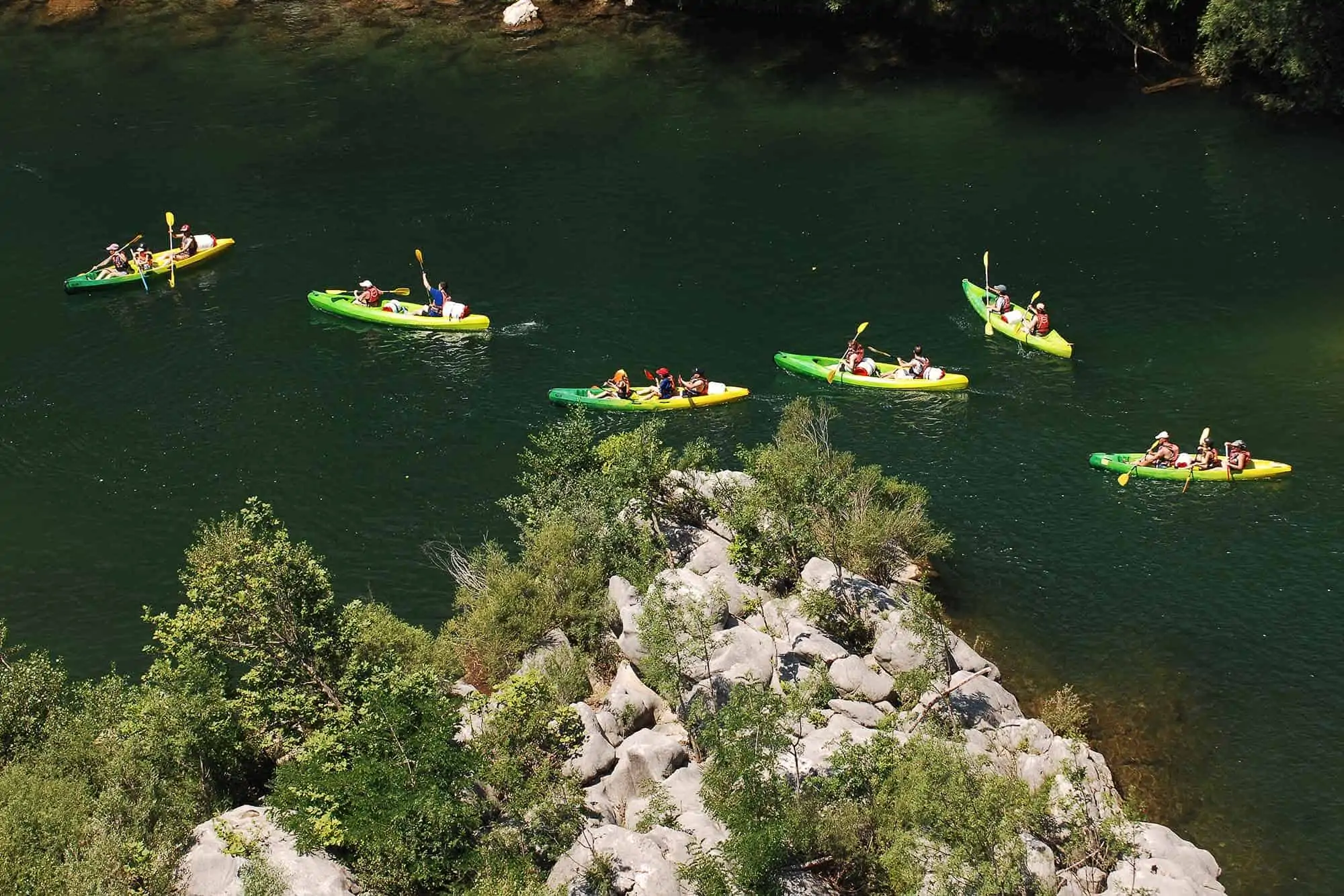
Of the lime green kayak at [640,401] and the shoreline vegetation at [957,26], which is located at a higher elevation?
the shoreline vegetation at [957,26]

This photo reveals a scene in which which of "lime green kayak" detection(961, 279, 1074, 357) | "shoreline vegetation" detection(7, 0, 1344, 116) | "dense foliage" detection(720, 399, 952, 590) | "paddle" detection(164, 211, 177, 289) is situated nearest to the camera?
"dense foliage" detection(720, 399, 952, 590)

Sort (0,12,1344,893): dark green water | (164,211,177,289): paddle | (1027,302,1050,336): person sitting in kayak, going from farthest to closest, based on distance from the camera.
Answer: (164,211,177,289): paddle, (1027,302,1050,336): person sitting in kayak, (0,12,1344,893): dark green water

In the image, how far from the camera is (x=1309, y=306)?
4441 centimetres

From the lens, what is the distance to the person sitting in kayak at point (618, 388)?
4216cm

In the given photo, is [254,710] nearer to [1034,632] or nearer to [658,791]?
[658,791]

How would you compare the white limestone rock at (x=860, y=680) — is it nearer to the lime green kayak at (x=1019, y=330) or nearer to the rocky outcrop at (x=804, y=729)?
the rocky outcrop at (x=804, y=729)

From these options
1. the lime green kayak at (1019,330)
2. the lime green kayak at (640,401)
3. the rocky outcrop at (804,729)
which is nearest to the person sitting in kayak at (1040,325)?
the lime green kayak at (1019,330)

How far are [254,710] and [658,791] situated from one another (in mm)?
7709

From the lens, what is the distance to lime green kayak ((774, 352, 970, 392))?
42.1 m

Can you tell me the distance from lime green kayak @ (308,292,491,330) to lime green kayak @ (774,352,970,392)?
9817 millimetres

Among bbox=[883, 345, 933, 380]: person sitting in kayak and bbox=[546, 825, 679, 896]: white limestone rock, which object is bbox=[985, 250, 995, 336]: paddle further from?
bbox=[546, 825, 679, 896]: white limestone rock

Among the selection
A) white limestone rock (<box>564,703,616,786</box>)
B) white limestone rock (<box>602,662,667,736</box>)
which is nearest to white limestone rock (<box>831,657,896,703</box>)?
white limestone rock (<box>602,662,667,736</box>)

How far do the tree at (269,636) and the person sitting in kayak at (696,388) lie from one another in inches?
629

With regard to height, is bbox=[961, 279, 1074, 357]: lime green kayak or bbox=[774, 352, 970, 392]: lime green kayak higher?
bbox=[961, 279, 1074, 357]: lime green kayak
